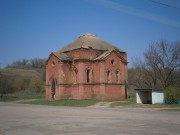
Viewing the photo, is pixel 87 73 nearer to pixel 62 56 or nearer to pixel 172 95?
pixel 62 56

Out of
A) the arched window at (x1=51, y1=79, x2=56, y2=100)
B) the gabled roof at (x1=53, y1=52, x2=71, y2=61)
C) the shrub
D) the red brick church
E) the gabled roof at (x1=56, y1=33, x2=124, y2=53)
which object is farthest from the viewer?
the arched window at (x1=51, y1=79, x2=56, y2=100)

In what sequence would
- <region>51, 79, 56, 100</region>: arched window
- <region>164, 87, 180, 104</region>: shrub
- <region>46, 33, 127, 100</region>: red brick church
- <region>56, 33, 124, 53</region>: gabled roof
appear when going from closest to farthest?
<region>164, 87, 180, 104</region>: shrub → <region>46, 33, 127, 100</region>: red brick church → <region>56, 33, 124, 53</region>: gabled roof → <region>51, 79, 56, 100</region>: arched window

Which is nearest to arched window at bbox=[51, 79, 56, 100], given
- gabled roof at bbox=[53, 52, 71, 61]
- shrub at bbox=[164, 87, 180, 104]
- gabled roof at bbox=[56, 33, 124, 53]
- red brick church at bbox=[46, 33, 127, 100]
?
red brick church at bbox=[46, 33, 127, 100]

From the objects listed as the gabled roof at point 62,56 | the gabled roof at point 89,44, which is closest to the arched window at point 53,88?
the gabled roof at point 62,56

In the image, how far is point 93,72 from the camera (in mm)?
49375

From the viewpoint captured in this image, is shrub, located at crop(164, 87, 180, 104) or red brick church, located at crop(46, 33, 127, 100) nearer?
shrub, located at crop(164, 87, 180, 104)

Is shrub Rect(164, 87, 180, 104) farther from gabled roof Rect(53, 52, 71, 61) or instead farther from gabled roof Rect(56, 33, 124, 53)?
gabled roof Rect(53, 52, 71, 61)

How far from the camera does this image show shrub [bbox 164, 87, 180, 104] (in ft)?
114

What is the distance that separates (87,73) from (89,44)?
18.2 feet

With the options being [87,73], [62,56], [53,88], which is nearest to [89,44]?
[62,56]

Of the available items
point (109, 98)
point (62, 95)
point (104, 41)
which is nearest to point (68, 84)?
point (62, 95)

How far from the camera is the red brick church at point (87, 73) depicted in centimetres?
4781

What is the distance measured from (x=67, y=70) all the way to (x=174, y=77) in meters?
18.5

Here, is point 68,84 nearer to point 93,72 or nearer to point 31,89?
point 93,72
